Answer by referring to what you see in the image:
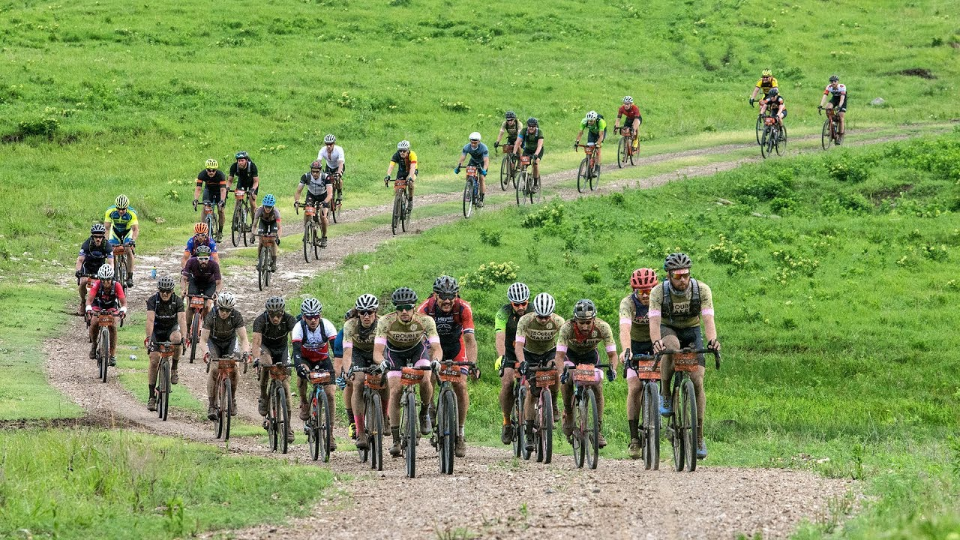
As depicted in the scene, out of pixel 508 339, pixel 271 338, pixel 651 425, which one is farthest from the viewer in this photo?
pixel 271 338

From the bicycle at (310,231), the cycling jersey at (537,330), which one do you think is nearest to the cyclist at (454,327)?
the cycling jersey at (537,330)

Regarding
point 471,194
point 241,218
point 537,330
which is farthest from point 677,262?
point 241,218

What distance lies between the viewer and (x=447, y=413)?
1560 centimetres

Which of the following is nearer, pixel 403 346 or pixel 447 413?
pixel 447 413

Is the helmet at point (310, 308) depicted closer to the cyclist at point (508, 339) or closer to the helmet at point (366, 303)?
the helmet at point (366, 303)

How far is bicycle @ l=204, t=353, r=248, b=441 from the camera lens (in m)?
19.2

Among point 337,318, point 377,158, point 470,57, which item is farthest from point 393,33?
point 337,318

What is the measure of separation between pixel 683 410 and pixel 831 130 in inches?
1225

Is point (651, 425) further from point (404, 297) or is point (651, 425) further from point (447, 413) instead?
point (404, 297)

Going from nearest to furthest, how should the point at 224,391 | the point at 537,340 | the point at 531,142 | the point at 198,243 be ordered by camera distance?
the point at 537,340
the point at 224,391
the point at 198,243
the point at 531,142

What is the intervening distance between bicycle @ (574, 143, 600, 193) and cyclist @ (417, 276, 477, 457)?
2103cm

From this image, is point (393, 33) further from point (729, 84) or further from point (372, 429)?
point (372, 429)

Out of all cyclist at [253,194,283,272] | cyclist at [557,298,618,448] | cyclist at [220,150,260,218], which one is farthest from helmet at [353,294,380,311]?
cyclist at [220,150,260,218]

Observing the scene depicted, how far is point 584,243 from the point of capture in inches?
1303
